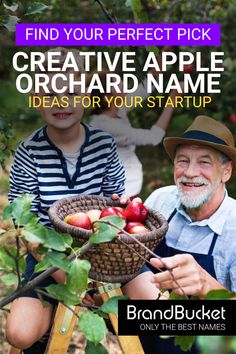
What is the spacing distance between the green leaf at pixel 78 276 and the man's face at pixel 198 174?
2.80 feet

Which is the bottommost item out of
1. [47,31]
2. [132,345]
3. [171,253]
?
[132,345]

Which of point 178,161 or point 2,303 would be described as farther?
point 178,161

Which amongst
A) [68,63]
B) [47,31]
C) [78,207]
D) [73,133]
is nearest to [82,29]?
[47,31]

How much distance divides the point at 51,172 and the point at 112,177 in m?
0.22

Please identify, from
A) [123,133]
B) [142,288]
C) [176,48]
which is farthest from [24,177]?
[176,48]

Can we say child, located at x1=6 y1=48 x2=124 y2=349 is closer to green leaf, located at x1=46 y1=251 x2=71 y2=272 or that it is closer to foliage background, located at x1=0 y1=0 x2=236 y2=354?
green leaf, located at x1=46 y1=251 x2=71 y2=272

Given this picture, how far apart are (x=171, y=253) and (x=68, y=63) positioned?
2.28ft

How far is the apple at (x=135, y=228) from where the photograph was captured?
159 centimetres

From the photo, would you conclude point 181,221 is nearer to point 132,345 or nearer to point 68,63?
point 132,345

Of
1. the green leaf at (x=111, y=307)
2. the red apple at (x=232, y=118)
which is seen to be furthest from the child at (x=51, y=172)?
the red apple at (x=232, y=118)

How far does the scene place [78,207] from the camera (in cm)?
180

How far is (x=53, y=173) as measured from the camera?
2016 mm

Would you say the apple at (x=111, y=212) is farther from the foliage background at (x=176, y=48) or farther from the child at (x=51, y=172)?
the foliage background at (x=176, y=48)

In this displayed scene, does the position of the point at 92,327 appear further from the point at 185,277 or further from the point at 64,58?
the point at 64,58
